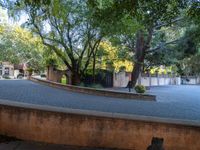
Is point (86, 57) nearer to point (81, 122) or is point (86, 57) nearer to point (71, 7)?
point (71, 7)

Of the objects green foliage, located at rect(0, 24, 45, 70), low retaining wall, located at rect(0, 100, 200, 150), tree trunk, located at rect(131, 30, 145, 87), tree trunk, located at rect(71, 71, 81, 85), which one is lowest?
low retaining wall, located at rect(0, 100, 200, 150)

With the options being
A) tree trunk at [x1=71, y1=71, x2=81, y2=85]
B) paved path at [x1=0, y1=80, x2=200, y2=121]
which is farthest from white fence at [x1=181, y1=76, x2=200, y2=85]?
paved path at [x1=0, y1=80, x2=200, y2=121]

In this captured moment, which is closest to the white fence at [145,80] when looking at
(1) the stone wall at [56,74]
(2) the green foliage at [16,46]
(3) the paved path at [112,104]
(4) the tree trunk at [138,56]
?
(4) the tree trunk at [138,56]

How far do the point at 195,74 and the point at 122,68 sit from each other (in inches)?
1596

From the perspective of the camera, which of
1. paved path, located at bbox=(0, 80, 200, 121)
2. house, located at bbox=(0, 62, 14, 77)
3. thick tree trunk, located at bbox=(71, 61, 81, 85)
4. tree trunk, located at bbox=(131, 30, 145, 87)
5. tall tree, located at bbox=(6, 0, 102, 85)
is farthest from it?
house, located at bbox=(0, 62, 14, 77)

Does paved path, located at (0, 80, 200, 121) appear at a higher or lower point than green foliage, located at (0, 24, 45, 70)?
lower

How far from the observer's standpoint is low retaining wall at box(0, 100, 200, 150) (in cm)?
917

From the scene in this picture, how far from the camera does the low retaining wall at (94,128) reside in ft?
30.1

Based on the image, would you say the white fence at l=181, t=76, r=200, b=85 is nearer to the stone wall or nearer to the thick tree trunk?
the stone wall

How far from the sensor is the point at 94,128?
366 inches

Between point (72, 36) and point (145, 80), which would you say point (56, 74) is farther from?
point (145, 80)

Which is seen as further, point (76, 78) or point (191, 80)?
point (191, 80)

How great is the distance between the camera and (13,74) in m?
76.9

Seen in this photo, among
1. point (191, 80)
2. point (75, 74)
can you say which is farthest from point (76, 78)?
point (191, 80)
